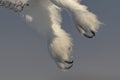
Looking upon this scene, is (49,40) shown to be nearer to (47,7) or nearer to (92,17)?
(47,7)

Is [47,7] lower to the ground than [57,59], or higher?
higher

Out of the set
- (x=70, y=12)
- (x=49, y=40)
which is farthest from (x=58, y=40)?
(x=70, y=12)

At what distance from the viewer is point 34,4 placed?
15.7 m

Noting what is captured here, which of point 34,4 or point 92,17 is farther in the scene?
point 34,4

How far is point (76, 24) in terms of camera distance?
14.4m

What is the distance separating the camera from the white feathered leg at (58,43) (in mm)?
15602

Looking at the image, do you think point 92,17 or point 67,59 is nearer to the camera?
point 92,17

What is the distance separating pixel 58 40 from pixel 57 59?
570 mm

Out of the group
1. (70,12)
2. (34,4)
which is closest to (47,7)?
(34,4)

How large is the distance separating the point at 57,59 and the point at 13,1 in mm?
2095

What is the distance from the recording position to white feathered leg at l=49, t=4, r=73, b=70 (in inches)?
614

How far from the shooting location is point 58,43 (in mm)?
15781

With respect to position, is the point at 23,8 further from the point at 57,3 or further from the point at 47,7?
the point at 57,3

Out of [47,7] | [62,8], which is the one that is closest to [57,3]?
[62,8]
